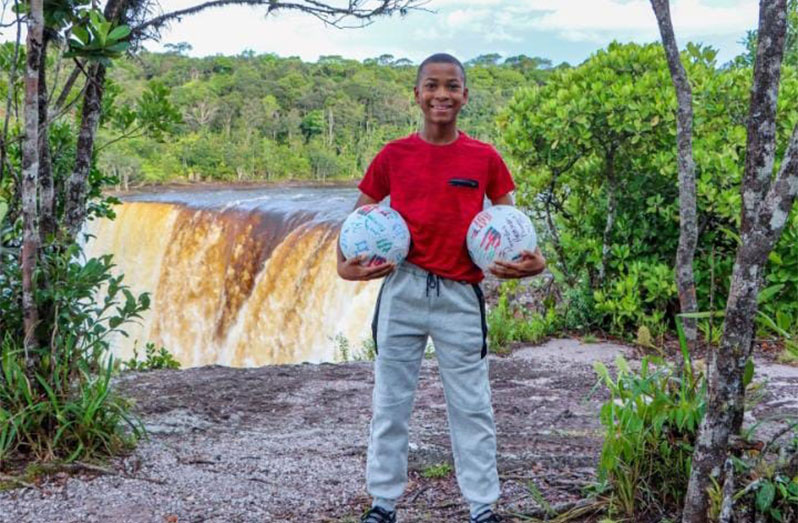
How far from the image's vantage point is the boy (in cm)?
251

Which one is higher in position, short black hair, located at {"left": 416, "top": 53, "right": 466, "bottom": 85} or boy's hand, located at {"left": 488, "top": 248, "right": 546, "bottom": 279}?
short black hair, located at {"left": 416, "top": 53, "right": 466, "bottom": 85}

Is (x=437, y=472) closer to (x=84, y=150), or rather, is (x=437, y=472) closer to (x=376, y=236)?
(x=376, y=236)

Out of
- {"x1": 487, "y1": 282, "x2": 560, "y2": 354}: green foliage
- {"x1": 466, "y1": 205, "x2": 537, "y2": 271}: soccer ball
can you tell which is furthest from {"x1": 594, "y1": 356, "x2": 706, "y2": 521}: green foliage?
{"x1": 487, "y1": 282, "x2": 560, "y2": 354}: green foliage

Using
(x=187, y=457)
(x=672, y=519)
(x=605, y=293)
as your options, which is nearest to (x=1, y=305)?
(x=187, y=457)

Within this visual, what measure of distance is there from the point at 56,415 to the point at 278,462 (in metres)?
0.93

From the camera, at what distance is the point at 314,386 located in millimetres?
5062

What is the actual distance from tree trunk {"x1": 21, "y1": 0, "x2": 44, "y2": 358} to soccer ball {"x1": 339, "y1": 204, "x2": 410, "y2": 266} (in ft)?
4.88

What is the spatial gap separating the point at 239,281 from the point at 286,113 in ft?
79.9

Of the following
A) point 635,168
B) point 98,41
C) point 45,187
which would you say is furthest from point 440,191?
point 635,168

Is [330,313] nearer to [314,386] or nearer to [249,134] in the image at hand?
[314,386]

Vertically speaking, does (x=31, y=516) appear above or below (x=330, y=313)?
above

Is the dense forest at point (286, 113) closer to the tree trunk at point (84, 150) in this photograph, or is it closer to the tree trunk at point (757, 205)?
the tree trunk at point (84, 150)

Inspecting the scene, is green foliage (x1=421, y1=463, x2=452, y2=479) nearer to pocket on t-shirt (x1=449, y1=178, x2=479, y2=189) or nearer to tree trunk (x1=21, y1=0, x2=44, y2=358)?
pocket on t-shirt (x1=449, y1=178, x2=479, y2=189)

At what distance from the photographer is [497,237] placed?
243 centimetres
